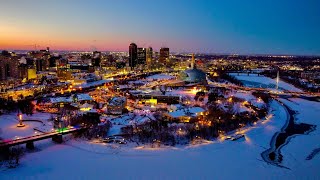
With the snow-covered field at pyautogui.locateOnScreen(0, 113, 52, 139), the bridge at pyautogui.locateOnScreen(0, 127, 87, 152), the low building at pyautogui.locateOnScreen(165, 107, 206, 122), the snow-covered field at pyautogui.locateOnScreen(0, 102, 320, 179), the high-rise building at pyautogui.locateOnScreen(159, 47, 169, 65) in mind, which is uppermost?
the high-rise building at pyautogui.locateOnScreen(159, 47, 169, 65)

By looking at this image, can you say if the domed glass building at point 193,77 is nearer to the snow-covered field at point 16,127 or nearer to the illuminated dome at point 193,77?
the illuminated dome at point 193,77

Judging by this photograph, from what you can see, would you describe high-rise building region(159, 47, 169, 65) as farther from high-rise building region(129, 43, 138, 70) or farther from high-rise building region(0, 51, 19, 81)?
high-rise building region(0, 51, 19, 81)

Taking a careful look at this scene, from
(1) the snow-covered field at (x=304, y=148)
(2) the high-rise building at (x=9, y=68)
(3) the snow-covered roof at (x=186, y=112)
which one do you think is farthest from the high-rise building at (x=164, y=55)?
(3) the snow-covered roof at (x=186, y=112)

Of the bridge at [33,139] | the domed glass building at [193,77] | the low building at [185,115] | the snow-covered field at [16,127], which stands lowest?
the snow-covered field at [16,127]

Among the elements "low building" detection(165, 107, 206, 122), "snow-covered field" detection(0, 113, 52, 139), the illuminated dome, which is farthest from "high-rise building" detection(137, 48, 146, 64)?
"low building" detection(165, 107, 206, 122)

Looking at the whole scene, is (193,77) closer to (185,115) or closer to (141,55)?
(185,115)

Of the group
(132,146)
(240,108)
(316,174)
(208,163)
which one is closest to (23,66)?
(240,108)

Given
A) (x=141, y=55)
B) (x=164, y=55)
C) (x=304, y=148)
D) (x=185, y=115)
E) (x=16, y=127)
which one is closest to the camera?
(x=304, y=148)

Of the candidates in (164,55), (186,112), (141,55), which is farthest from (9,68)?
(164,55)

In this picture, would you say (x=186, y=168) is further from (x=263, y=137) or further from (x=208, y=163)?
(x=263, y=137)

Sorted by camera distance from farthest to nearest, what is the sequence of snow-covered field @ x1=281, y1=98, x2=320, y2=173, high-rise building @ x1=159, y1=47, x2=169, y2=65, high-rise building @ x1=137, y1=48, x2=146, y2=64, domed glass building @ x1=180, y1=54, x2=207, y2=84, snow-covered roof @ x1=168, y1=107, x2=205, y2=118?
1. high-rise building @ x1=159, y1=47, x2=169, y2=65
2. high-rise building @ x1=137, y1=48, x2=146, y2=64
3. domed glass building @ x1=180, y1=54, x2=207, y2=84
4. snow-covered roof @ x1=168, y1=107, x2=205, y2=118
5. snow-covered field @ x1=281, y1=98, x2=320, y2=173
